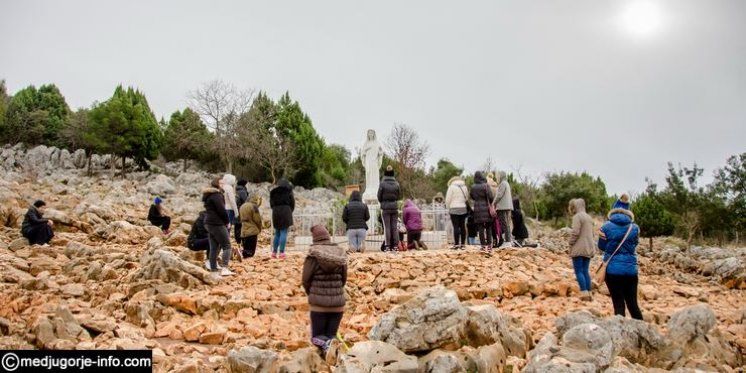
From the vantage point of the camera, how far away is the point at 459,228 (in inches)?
473

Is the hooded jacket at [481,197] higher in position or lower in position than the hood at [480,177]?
lower

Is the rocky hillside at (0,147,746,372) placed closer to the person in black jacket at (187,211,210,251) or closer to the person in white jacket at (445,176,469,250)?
the person in black jacket at (187,211,210,251)

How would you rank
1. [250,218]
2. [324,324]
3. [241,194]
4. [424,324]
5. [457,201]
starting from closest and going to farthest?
[424,324] < [324,324] < [250,218] < [457,201] < [241,194]

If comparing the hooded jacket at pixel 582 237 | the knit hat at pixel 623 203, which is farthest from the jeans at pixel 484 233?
the knit hat at pixel 623 203

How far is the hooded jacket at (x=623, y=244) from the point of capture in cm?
596

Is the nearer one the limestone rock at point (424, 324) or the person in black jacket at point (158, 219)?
the limestone rock at point (424, 324)

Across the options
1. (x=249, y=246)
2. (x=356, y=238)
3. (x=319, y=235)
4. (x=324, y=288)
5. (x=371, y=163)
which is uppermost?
(x=371, y=163)

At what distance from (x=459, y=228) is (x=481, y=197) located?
195 cm

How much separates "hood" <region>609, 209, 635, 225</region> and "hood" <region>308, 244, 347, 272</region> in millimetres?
3586

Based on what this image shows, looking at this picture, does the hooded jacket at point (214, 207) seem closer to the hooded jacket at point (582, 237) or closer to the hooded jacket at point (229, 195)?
the hooded jacket at point (229, 195)

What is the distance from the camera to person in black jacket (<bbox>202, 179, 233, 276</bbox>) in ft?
26.7

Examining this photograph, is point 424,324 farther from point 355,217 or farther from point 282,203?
point 355,217

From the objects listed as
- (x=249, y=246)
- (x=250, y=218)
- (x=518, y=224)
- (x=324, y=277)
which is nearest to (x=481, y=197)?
(x=518, y=224)

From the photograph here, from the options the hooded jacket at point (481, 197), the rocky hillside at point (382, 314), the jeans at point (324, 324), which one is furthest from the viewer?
the hooded jacket at point (481, 197)
